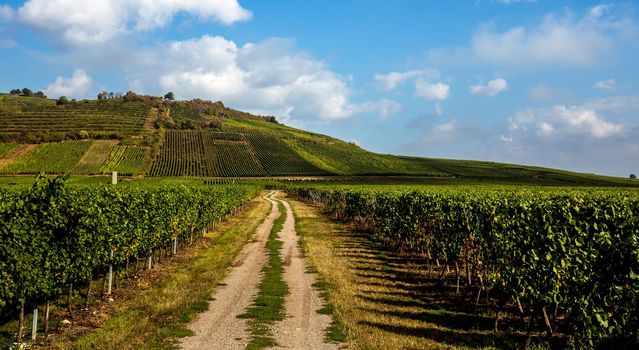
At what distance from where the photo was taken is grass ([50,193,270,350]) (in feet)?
40.4

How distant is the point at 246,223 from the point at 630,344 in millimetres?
38873

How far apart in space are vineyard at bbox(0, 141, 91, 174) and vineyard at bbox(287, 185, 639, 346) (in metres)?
103

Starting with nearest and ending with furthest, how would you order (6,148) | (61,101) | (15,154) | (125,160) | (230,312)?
1. (230,312)
2. (15,154)
3. (6,148)
4. (125,160)
5. (61,101)

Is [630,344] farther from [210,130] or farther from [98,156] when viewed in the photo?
[210,130]

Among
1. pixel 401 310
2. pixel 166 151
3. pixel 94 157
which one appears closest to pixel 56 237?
pixel 401 310

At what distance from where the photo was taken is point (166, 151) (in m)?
141

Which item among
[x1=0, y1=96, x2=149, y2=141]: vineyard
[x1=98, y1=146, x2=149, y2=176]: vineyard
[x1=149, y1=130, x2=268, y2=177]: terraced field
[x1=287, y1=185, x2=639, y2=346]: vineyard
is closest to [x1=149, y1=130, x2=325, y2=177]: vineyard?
Result: [x1=149, y1=130, x2=268, y2=177]: terraced field

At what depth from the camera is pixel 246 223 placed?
46.1 meters

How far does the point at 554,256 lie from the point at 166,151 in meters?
139

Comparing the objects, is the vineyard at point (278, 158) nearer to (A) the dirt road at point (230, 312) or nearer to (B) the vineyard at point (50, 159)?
(B) the vineyard at point (50, 159)

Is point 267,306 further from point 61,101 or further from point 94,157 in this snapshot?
point 61,101

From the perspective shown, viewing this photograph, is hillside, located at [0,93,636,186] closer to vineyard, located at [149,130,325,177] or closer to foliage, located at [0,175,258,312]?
vineyard, located at [149,130,325,177]

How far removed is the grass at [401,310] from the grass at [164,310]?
177 inches

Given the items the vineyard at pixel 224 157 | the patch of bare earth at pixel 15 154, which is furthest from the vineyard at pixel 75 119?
the vineyard at pixel 224 157
